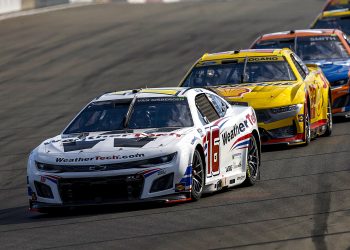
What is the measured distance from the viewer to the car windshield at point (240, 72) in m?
17.0

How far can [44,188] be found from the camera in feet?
36.7

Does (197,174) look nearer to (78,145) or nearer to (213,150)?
(213,150)

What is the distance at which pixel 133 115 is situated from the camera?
12242 millimetres

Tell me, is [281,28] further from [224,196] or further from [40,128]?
[224,196]

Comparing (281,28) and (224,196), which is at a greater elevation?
(224,196)

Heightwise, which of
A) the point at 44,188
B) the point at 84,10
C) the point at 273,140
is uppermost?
the point at 44,188

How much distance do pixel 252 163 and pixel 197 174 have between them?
1832mm

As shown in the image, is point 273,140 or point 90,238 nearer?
point 90,238

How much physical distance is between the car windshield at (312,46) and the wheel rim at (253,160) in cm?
749

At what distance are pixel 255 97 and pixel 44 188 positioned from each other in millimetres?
5639

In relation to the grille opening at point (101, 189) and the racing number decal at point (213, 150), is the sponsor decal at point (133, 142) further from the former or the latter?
the racing number decal at point (213, 150)

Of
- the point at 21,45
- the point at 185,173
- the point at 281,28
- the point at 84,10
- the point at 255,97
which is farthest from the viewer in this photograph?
the point at 84,10

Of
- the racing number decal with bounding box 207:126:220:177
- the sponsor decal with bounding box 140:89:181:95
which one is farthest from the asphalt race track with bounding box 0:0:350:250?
the sponsor decal with bounding box 140:89:181:95

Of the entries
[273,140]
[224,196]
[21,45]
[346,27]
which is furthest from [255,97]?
[21,45]
